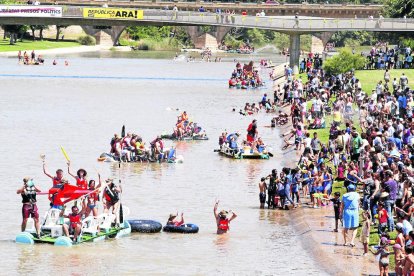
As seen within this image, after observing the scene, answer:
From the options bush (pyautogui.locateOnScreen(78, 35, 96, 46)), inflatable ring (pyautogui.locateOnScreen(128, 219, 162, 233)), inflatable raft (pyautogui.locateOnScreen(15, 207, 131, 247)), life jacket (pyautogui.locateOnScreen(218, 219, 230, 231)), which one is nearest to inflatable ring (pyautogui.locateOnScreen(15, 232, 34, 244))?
inflatable raft (pyautogui.locateOnScreen(15, 207, 131, 247))

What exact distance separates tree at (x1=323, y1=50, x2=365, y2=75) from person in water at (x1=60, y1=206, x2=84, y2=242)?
53.4m

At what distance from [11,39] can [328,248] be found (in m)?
123

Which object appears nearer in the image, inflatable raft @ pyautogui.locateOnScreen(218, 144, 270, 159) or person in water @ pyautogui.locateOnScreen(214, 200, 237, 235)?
person in water @ pyautogui.locateOnScreen(214, 200, 237, 235)

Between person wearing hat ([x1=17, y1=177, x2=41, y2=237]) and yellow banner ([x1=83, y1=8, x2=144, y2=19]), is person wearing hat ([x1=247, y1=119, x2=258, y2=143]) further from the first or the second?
yellow banner ([x1=83, y1=8, x2=144, y2=19])

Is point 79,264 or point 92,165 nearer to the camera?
point 79,264

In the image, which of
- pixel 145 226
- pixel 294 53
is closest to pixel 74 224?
pixel 145 226

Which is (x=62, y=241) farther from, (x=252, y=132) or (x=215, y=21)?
(x=215, y=21)

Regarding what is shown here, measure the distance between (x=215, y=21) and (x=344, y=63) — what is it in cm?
2720

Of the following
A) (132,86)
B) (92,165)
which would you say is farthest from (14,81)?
(92,165)

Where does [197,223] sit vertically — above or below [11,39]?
below

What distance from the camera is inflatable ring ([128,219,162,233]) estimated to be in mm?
34594

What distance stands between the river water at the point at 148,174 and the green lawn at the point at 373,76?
23.7ft

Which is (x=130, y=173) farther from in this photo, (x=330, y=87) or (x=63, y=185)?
(x=330, y=87)

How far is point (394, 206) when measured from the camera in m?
31.7
